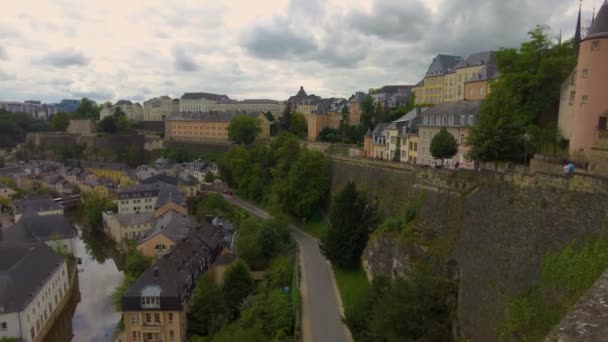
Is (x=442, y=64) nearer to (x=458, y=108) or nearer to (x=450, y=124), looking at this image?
(x=458, y=108)

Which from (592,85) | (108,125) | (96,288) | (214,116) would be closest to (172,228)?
(96,288)

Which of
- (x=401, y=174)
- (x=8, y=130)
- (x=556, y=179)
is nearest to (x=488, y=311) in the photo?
(x=556, y=179)

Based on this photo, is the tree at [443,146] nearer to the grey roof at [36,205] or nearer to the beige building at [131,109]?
the grey roof at [36,205]

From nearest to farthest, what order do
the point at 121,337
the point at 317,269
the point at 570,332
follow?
the point at 570,332 → the point at 121,337 → the point at 317,269

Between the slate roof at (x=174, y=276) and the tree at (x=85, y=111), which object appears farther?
the tree at (x=85, y=111)

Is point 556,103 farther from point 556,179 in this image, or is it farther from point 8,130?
point 8,130

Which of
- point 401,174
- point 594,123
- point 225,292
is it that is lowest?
point 225,292

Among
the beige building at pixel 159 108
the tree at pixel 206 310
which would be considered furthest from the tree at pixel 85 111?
the tree at pixel 206 310
